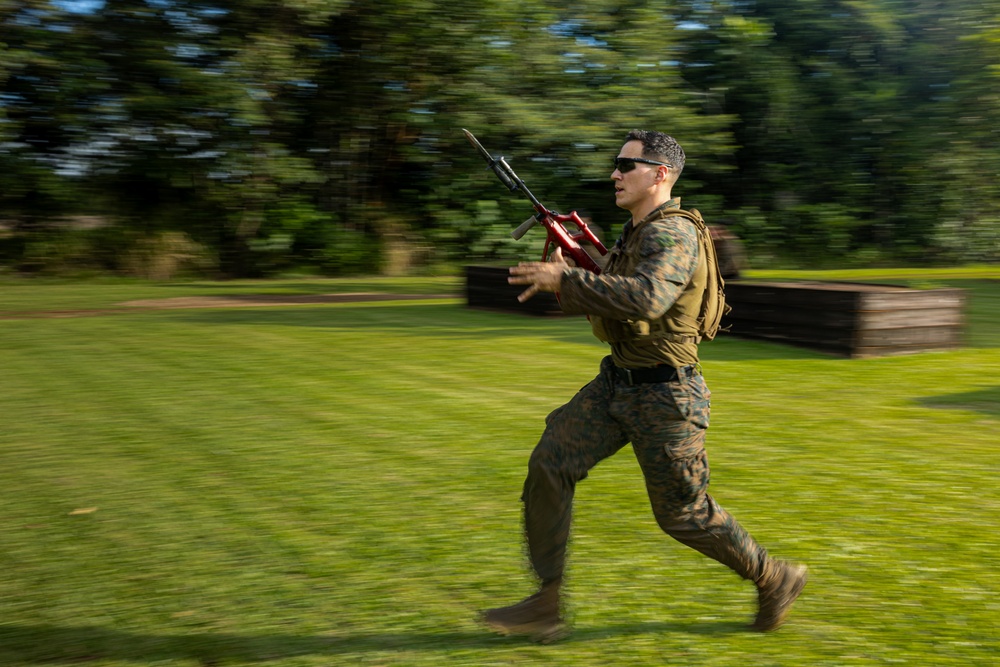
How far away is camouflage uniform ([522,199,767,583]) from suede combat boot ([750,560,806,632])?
0.06 m

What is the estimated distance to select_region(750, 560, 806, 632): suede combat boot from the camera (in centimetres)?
407

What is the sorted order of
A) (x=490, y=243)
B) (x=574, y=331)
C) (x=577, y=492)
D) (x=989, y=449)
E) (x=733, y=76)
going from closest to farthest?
(x=577, y=492), (x=989, y=449), (x=574, y=331), (x=490, y=243), (x=733, y=76)

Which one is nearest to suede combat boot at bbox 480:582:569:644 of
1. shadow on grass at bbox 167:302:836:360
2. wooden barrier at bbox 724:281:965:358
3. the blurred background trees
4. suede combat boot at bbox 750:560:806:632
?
suede combat boot at bbox 750:560:806:632

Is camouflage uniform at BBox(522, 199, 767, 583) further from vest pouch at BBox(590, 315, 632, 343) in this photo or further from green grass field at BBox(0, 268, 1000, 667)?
green grass field at BBox(0, 268, 1000, 667)

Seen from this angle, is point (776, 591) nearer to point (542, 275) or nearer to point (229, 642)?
point (542, 275)

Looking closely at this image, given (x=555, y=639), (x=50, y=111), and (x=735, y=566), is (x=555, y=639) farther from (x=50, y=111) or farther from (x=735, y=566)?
(x=50, y=111)

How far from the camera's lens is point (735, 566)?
A: 4.02 meters

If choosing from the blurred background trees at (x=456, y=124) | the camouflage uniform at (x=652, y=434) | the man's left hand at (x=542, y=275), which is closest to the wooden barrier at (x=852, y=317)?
the camouflage uniform at (x=652, y=434)

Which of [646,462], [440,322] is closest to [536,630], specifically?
[646,462]

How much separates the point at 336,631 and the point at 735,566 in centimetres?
152

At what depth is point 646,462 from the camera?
394 centimetres

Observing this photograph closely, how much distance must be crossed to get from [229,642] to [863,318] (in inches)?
346

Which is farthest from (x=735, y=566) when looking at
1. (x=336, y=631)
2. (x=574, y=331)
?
(x=574, y=331)

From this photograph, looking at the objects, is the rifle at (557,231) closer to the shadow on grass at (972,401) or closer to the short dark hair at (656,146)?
the short dark hair at (656,146)
